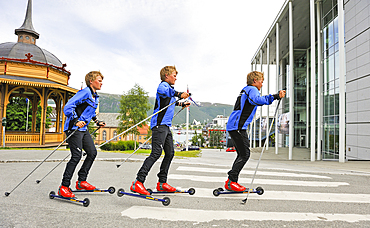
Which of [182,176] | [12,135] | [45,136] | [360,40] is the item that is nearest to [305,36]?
[360,40]

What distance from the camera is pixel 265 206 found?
11.6 feet

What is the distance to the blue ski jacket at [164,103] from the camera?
396cm

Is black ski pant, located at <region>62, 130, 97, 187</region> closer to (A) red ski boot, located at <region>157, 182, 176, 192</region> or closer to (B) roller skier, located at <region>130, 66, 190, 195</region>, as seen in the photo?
(B) roller skier, located at <region>130, 66, 190, 195</region>

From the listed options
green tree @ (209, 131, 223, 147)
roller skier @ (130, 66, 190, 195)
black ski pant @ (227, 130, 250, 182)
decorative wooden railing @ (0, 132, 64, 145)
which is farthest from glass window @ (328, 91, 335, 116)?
green tree @ (209, 131, 223, 147)

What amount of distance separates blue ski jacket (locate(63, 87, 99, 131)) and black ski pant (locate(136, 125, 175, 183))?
3.74ft

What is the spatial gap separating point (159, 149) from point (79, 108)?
150 cm

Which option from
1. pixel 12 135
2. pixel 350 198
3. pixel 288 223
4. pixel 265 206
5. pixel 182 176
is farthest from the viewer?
pixel 12 135

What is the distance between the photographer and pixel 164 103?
13.3 ft

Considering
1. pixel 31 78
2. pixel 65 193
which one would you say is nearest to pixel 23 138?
pixel 31 78

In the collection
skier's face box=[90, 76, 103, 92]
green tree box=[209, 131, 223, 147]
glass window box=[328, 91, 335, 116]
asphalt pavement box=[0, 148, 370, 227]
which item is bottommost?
green tree box=[209, 131, 223, 147]

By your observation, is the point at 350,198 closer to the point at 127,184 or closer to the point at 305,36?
the point at 127,184

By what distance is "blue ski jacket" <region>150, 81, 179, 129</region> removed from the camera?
3.96 metres

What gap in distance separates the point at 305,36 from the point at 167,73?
27.6 m

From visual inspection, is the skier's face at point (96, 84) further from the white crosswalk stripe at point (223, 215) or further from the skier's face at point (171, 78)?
the white crosswalk stripe at point (223, 215)
